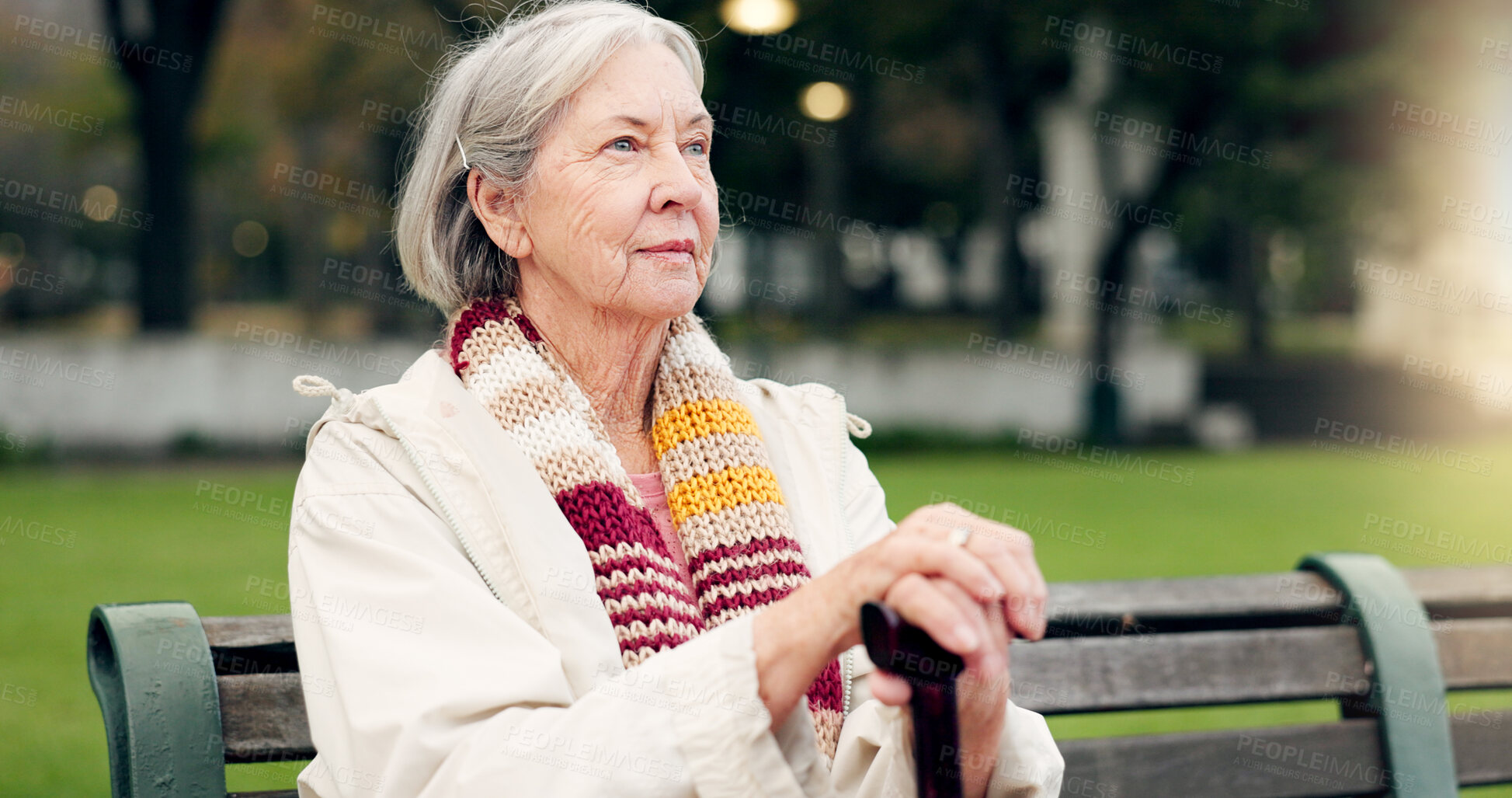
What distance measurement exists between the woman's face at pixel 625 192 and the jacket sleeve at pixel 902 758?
785 millimetres

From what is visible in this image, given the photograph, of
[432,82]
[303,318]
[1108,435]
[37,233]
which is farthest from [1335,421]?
[37,233]

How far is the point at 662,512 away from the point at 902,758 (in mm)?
791

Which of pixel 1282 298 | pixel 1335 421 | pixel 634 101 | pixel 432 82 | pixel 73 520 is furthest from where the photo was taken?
pixel 1282 298

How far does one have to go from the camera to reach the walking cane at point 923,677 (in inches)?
65.9

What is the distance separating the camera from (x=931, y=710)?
173cm

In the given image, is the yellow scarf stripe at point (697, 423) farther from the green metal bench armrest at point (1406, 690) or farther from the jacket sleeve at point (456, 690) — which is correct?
the green metal bench armrest at point (1406, 690)

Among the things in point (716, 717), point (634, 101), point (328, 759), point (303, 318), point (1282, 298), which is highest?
point (634, 101)

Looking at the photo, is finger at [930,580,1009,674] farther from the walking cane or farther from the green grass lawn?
the green grass lawn

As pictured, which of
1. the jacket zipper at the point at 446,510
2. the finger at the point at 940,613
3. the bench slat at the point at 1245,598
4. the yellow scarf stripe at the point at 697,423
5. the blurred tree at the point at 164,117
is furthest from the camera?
the blurred tree at the point at 164,117

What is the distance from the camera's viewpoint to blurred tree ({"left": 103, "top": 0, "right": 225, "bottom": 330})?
56.3 feet

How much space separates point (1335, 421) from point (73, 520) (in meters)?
20.6

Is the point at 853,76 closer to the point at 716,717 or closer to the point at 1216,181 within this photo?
the point at 1216,181

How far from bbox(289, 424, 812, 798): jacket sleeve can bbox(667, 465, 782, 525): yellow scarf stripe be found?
0.42 meters

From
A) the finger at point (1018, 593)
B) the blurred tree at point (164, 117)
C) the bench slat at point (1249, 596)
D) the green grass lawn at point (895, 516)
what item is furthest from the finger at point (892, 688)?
the blurred tree at point (164, 117)
